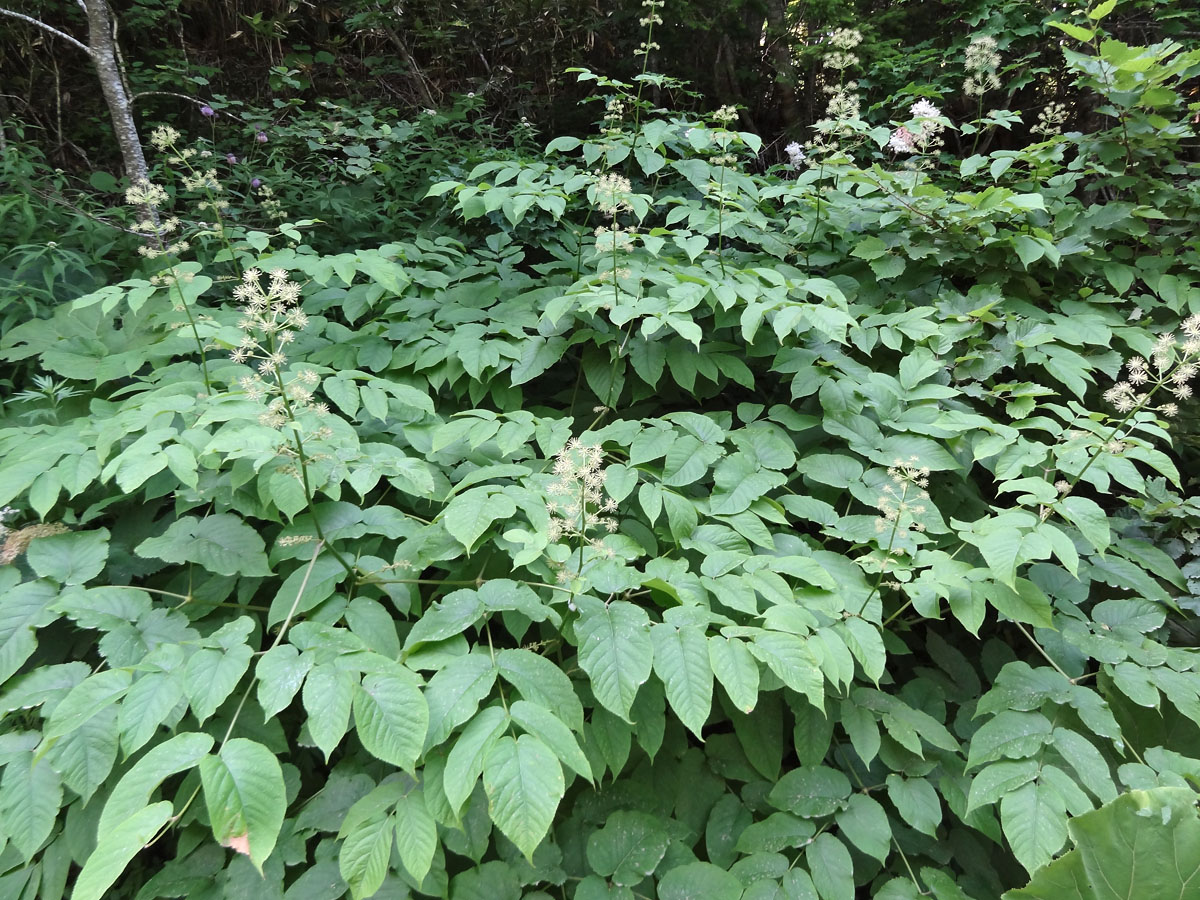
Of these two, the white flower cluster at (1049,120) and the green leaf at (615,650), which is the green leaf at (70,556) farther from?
the white flower cluster at (1049,120)

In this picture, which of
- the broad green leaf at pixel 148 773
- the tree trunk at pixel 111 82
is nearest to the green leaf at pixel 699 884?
the broad green leaf at pixel 148 773

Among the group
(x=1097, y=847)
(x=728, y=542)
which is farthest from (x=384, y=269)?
(x=1097, y=847)

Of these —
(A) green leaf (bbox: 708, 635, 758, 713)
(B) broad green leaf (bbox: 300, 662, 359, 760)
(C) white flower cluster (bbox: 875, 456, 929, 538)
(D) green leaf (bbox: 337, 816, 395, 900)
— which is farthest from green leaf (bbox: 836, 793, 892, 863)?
(B) broad green leaf (bbox: 300, 662, 359, 760)

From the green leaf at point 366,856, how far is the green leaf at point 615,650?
0.50 m

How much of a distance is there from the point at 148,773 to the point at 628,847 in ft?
3.37

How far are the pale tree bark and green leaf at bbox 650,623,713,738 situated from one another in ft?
11.4

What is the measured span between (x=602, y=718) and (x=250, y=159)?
5368 mm

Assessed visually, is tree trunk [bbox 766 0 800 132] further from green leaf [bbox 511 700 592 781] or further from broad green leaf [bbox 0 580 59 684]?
broad green leaf [bbox 0 580 59 684]

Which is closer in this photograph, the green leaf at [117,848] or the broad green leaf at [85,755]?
the green leaf at [117,848]

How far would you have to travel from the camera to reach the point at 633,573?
1.41 m

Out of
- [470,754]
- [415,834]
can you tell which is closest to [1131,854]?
[470,754]

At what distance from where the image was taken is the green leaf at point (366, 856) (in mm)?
1133

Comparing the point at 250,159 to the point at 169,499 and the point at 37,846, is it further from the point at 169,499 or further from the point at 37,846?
the point at 37,846

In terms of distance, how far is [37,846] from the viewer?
1200mm
